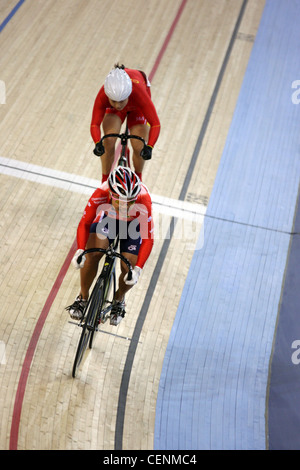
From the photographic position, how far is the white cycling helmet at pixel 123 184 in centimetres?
329

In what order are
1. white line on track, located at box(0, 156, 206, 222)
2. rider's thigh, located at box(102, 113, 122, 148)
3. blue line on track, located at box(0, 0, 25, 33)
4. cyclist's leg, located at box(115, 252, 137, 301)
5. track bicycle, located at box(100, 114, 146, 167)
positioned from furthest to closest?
1. blue line on track, located at box(0, 0, 25, 33)
2. white line on track, located at box(0, 156, 206, 222)
3. rider's thigh, located at box(102, 113, 122, 148)
4. track bicycle, located at box(100, 114, 146, 167)
5. cyclist's leg, located at box(115, 252, 137, 301)

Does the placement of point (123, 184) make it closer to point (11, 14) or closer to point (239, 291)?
point (239, 291)

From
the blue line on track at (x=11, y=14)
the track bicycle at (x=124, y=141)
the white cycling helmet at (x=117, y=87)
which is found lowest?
the track bicycle at (x=124, y=141)

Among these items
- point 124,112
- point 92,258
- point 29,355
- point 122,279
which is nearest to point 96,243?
point 92,258

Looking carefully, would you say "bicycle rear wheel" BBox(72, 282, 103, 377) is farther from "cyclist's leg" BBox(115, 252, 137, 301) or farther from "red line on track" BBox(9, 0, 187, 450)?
"red line on track" BBox(9, 0, 187, 450)

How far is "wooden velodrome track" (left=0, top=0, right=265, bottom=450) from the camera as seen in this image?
3.78 m

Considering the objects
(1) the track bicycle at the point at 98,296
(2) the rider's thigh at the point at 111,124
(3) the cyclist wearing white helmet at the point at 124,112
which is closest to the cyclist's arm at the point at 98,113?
(3) the cyclist wearing white helmet at the point at 124,112

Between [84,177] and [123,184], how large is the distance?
2145mm

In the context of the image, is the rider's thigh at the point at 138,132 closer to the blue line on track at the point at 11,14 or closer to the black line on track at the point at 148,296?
the black line on track at the point at 148,296

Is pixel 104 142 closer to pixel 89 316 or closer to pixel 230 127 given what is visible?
pixel 89 316

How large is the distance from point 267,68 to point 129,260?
176 inches

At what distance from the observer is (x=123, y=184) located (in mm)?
3289

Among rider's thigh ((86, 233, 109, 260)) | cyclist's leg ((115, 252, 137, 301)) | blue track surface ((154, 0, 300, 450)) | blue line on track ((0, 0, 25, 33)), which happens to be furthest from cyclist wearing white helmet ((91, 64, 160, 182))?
blue line on track ((0, 0, 25, 33))
